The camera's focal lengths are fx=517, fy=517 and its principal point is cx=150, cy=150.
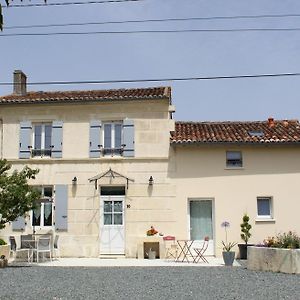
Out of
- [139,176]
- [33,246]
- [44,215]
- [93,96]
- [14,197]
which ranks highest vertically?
[93,96]

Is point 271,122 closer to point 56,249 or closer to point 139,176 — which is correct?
point 139,176

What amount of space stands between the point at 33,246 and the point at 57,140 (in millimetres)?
3866

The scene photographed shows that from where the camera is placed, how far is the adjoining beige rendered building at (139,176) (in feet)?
58.0

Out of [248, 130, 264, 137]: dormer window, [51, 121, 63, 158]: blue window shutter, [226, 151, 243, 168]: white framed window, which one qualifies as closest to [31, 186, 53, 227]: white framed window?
[51, 121, 63, 158]: blue window shutter

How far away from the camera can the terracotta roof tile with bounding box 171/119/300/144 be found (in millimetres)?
17703

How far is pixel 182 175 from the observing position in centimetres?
1786

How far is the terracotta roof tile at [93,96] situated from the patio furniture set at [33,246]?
15.7 feet

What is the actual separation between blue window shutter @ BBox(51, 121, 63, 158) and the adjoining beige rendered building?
0.12ft

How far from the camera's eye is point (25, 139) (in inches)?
720

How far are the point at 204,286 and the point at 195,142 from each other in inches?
316

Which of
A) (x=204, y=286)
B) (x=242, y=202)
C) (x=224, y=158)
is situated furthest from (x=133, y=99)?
(x=204, y=286)

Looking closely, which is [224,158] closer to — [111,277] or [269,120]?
[269,120]

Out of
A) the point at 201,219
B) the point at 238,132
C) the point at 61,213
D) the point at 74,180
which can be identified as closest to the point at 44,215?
the point at 61,213

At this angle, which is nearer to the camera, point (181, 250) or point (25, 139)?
point (181, 250)
